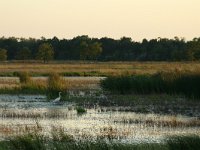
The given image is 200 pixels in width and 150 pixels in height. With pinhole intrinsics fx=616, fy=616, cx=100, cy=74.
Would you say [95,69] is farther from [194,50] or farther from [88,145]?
[88,145]

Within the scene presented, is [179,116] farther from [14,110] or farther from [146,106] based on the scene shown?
[14,110]

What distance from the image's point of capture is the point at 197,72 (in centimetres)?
3378

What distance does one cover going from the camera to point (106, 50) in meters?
131

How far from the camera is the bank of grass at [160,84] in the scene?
32.9 metres

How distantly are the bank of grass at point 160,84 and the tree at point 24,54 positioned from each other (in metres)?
84.6

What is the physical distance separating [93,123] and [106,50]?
108m

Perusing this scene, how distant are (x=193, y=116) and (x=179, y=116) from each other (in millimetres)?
609

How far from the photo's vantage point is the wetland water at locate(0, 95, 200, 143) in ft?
65.6

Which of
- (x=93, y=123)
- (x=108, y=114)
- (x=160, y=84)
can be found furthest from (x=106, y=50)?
(x=93, y=123)

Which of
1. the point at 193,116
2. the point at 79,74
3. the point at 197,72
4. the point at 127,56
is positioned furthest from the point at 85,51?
the point at 193,116

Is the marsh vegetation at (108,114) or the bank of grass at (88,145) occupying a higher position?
the bank of grass at (88,145)

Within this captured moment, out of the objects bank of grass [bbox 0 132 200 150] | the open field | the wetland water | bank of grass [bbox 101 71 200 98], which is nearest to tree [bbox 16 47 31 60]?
the open field

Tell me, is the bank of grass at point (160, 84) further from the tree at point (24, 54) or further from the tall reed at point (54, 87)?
the tree at point (24, 54)

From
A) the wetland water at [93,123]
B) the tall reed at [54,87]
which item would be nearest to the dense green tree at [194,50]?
the tall reed at [54,87]
